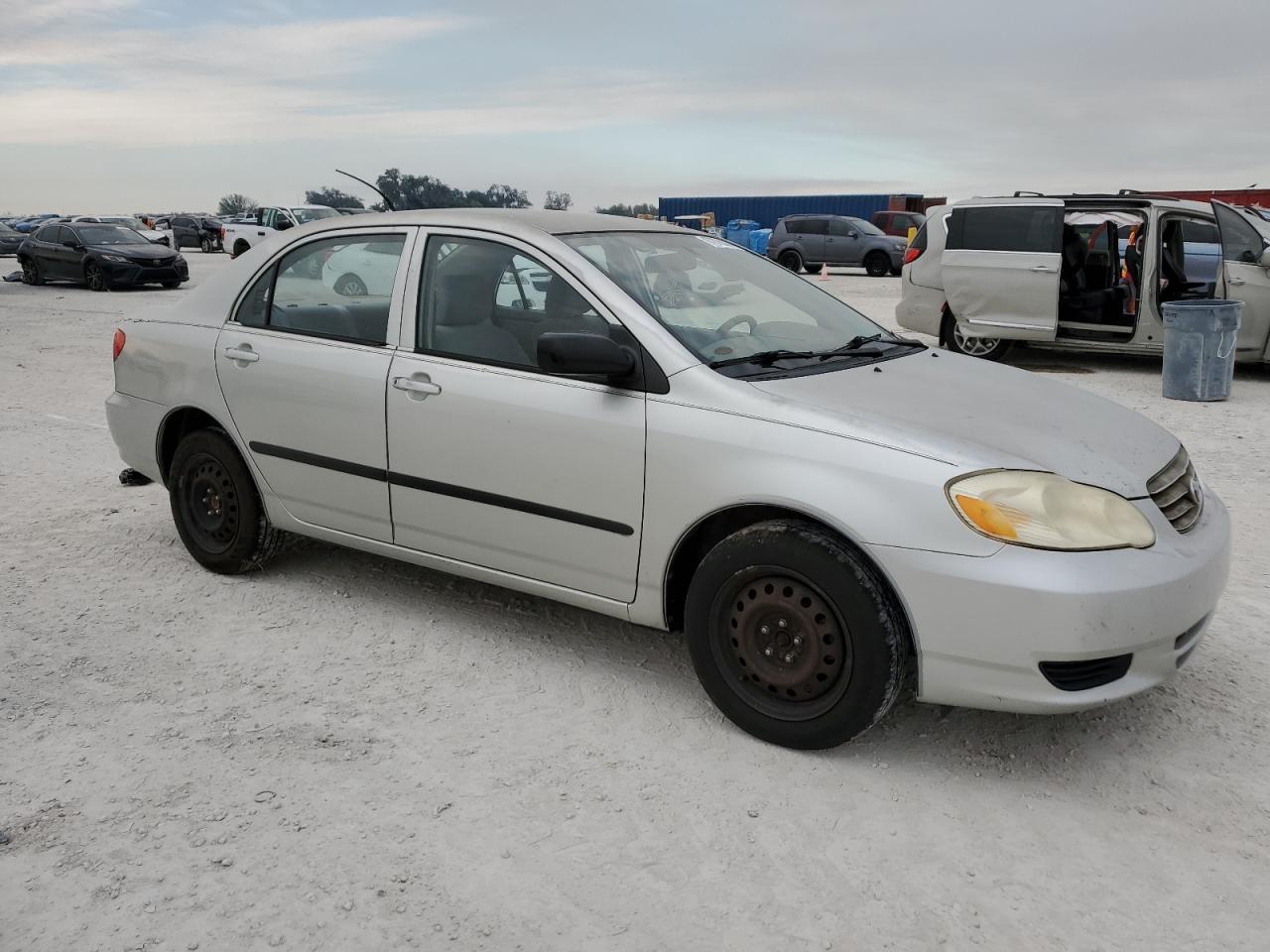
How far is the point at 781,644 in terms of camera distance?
10.5 feet

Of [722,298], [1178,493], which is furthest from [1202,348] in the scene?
[722,298]

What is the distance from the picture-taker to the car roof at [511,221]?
3.92 meters

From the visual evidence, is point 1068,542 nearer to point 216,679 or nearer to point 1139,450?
point 1139,450

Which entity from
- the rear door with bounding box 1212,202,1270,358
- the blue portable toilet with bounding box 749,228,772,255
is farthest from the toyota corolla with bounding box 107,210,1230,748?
the blue portable toilet with bounding box 749,228,772,255

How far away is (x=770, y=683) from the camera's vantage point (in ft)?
10.6

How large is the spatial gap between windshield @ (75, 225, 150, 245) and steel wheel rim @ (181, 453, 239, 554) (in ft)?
64.1

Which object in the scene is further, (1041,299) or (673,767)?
(1041,299)

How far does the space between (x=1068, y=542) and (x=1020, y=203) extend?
8.92m

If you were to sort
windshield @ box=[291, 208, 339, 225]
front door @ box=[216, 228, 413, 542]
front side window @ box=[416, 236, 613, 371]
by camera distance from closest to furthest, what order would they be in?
front side window @ box=[416, 236, 613, 371] < front door @ box=[216, 228, 413, 542] < windshield @ box=[291, 208, 339, 225]

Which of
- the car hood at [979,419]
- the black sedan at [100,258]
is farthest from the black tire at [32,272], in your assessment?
the car hood at [979,419]

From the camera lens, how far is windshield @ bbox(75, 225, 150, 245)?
2191cm

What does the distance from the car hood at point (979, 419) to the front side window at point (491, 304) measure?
80 centimetres

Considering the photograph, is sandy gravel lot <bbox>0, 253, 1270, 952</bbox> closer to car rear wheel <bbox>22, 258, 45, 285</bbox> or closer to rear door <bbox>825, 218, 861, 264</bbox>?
car rear wheel <bbox>22, 258, 45, 285</bbox>

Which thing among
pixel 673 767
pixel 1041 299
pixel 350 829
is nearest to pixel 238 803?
pixel 350 829
